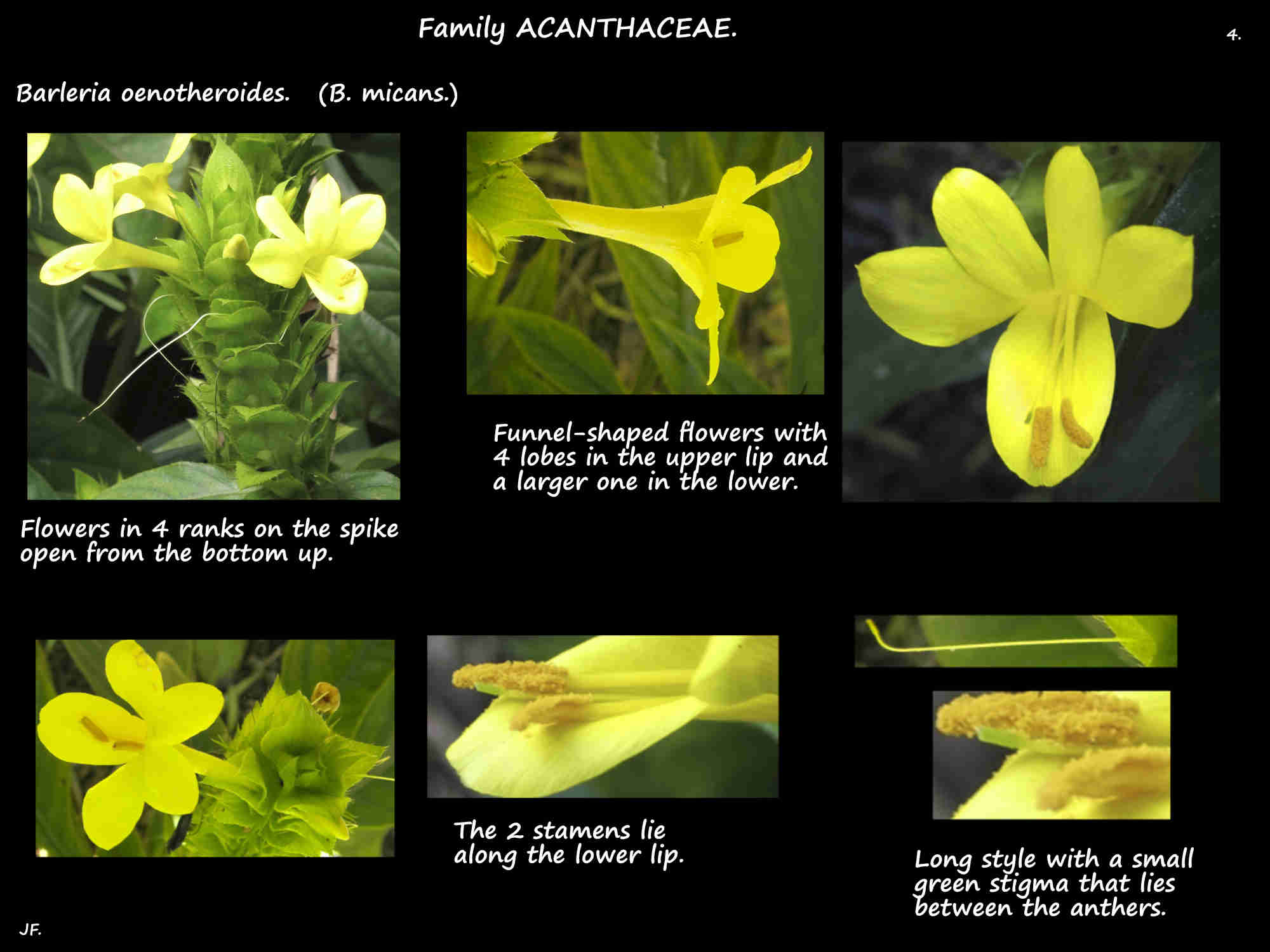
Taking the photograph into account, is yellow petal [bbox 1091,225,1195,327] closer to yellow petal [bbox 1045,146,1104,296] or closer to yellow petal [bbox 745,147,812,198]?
yellow petal [bbox 1045,146,1104,296]

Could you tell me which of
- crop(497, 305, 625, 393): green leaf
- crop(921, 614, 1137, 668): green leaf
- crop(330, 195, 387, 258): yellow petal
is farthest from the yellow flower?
crop(330, 195, 387, 258): yellow petal

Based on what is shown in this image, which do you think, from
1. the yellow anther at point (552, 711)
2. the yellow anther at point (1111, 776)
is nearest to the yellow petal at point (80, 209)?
the yellow anther at point (552, 711)

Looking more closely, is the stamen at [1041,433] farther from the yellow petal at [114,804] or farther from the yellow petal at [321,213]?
the yellow petal at [114,804]

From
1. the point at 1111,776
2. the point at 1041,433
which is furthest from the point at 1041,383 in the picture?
the point at 1111,776

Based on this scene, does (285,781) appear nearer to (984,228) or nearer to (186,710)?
(186,710)

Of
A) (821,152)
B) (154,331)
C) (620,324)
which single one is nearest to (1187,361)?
(821,152)

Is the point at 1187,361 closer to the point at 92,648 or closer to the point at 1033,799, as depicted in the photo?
the point at 1033,799

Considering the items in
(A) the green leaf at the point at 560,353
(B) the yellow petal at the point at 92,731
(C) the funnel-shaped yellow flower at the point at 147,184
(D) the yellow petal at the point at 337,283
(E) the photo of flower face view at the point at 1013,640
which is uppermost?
(C) the funnel-shaped yellow flower at the point at 147,184
